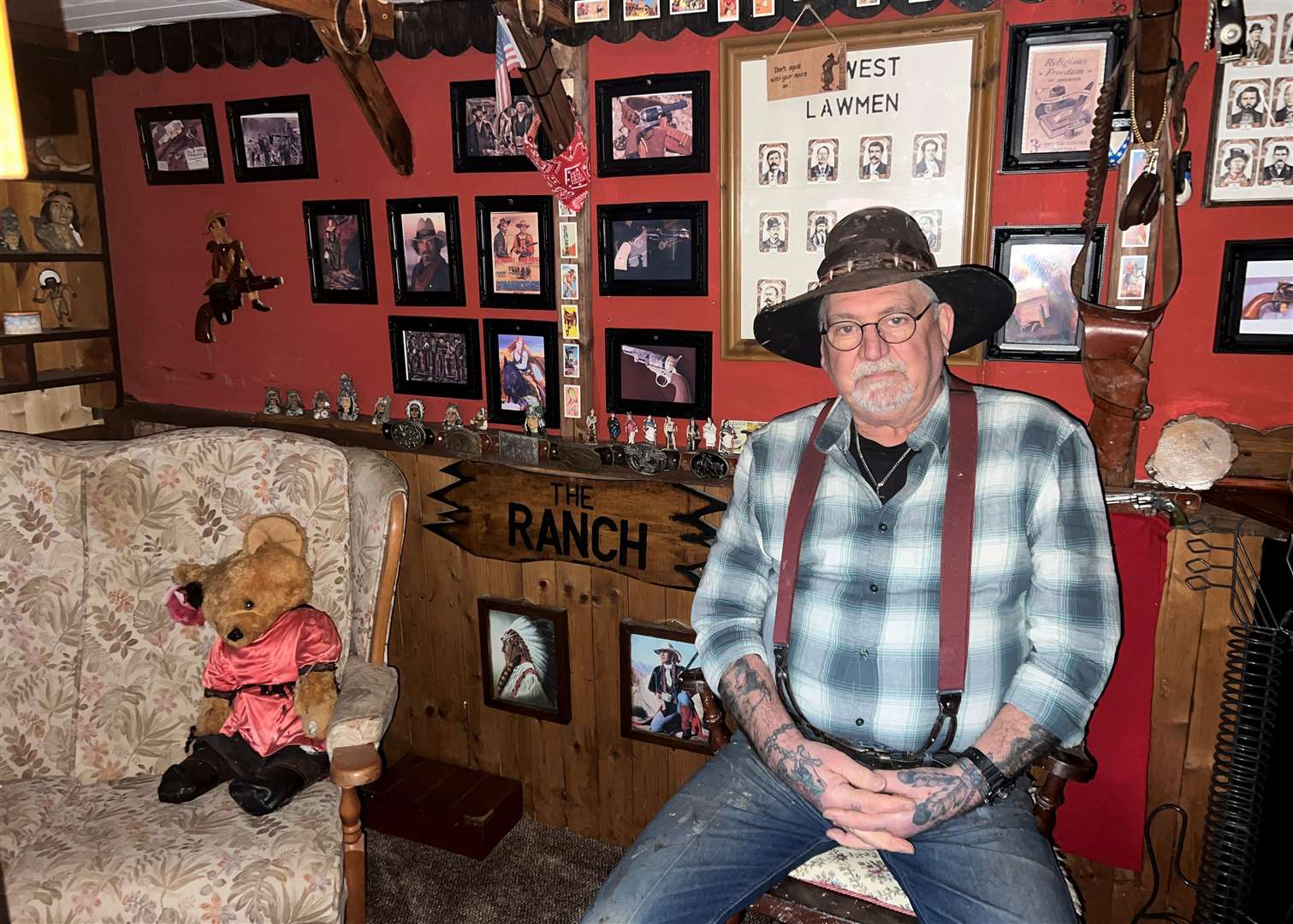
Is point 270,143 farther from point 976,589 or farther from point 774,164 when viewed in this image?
point 976,589

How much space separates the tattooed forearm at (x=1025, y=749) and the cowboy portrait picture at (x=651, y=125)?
1843 mm

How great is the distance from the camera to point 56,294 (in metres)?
3.66

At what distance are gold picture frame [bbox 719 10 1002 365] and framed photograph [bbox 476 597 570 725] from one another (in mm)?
1150

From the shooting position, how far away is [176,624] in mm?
2609

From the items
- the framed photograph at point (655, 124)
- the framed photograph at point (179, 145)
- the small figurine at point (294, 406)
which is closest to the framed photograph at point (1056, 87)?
the framed photograph at point (655, 124)

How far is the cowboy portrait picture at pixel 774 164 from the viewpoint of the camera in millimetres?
2545

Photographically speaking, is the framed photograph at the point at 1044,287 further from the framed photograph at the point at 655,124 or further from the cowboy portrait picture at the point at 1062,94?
the framed photograph at the point at 655,124

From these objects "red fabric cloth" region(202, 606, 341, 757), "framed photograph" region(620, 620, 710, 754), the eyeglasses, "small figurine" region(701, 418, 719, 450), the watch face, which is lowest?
"framed photograph" region(620, 620, 710, 754)

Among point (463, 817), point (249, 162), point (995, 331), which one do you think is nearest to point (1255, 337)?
point (995, 331)

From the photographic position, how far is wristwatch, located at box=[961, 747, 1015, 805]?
1.81m

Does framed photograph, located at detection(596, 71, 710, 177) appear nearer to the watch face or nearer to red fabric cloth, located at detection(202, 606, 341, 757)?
the watch face

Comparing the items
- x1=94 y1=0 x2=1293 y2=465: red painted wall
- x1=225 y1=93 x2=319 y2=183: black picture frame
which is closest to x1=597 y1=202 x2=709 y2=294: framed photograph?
x1=94 y1=0 x2=1293 y2=465: red painted wall

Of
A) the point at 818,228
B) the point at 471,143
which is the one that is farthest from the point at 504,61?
the point at 818,228

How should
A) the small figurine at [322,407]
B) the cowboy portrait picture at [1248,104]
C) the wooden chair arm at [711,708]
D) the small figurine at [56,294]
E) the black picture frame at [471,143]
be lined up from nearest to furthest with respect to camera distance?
the cowboy portrait picture at [1248,104] → the wooden chair arm at [711,708] → the black picture frame at [471,143] → the small figurine at [322,407] → the small figurine at [56,294]
